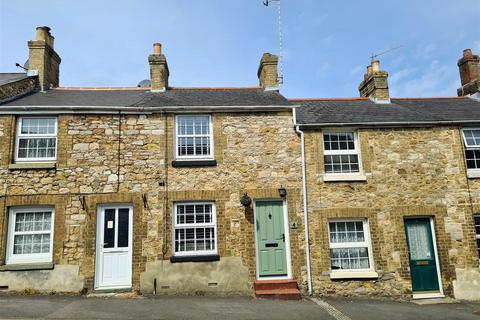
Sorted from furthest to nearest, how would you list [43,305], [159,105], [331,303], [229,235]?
[159,105] < [229,235] < [331,303] < [43,305]

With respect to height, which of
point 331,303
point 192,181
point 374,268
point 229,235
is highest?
point 192,181

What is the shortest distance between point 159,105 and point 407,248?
8544mm

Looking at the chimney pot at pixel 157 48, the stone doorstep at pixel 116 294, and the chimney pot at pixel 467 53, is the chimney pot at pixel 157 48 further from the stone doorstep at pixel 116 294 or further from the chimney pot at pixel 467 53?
the chimney pot at pixel 467 53

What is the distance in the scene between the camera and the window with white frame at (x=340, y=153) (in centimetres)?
1145

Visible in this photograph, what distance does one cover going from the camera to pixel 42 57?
12.9 meters

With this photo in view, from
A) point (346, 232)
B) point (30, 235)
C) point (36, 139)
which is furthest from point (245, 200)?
point (36, 139)

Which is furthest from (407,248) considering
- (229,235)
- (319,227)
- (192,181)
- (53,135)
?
(53,135)

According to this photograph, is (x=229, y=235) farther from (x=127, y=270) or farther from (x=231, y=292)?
(x=127, y=270)

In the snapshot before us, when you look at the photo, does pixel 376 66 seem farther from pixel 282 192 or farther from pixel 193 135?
pixel 193 135

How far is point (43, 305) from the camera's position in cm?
848

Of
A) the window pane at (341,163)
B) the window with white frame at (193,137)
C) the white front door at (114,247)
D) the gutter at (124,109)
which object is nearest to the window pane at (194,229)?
the white front door at (114,247)

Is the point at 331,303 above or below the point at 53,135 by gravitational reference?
below

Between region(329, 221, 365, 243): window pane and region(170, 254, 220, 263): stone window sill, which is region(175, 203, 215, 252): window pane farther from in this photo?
region(329, 221, 365, 243): window pane

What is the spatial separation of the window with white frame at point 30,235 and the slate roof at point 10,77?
429 centimetres
